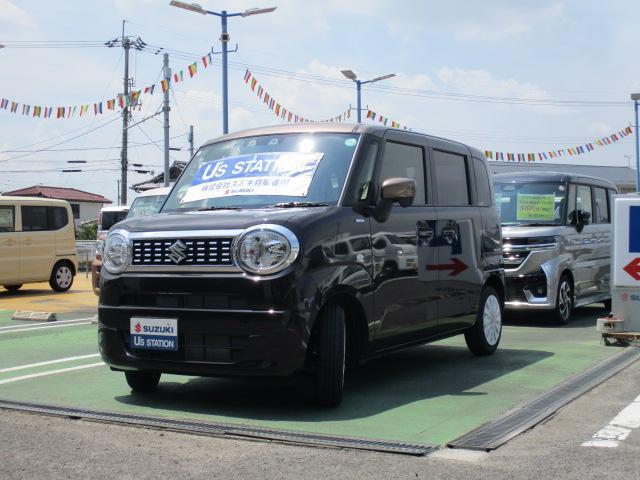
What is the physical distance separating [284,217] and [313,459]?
1700 mm

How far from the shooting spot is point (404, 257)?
6621mm

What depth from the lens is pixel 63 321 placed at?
12.2 metres

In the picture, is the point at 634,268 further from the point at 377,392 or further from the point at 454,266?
the point at 377,392

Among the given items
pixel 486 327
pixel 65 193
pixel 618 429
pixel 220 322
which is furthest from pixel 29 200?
pixel 65 193

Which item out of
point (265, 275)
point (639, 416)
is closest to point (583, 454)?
point (639, 416)

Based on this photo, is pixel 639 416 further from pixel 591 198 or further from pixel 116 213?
pixel 116 213

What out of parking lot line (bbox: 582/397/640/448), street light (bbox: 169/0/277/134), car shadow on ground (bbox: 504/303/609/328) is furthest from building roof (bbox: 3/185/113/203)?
parking lot line (bbox: 582/397/640/448)

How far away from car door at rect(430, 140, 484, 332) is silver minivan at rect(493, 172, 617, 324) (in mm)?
3493

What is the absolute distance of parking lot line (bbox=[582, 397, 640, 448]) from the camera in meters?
4.85

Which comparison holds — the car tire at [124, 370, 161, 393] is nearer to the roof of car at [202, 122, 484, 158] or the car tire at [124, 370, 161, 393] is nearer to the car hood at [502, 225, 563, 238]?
the roof of car at [202, 122, 484, 158]

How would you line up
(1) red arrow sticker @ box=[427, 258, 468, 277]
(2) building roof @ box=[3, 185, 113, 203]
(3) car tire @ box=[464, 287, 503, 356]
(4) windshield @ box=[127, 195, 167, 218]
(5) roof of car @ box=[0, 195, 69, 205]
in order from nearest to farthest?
(1) red arrow sticker @ box=[427, 258, 468, 277] → (3) car tire @ box=[464, 287, 503, 356] → (4) windshield @ box=[127, 195, 167, 218] → (5) roof of car @ box=[0, 195, 69, 205] → (2) building roof @ box=[3, 185, 113, 203]

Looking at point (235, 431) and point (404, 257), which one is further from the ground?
point (404, 257)

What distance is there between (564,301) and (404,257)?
571 centimetres

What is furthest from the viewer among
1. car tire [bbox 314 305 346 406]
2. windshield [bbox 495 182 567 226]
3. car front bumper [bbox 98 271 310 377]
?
windshield [bbox 495 182 567 226]
